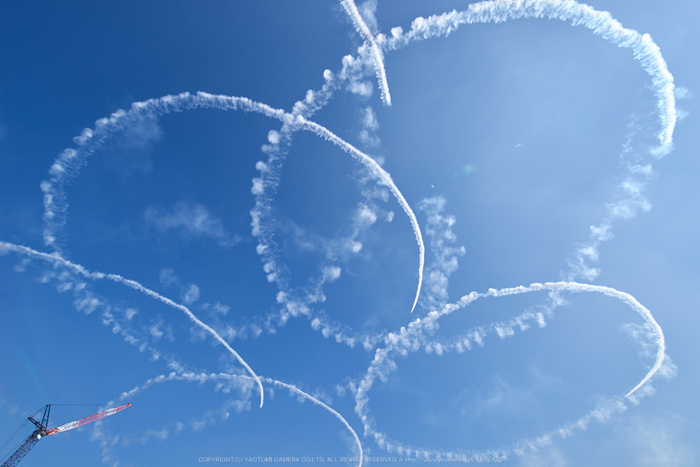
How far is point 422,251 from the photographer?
35125mm

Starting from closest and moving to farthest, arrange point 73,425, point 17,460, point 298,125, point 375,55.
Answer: point 375,55 < point 298,125 < point 17,460 < point 73,425

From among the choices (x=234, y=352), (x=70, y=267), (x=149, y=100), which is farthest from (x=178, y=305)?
(x=149, y=100)

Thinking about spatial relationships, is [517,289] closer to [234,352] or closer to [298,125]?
[298,125]

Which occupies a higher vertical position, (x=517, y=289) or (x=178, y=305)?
(x=178, y=305)

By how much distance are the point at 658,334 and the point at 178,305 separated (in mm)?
65551

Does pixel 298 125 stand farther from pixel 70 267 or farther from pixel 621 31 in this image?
pixel 70 267

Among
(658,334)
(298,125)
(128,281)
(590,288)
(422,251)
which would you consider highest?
(298,125)

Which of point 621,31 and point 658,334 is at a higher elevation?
point 621,31

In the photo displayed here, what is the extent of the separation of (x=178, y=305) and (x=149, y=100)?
88.8ft

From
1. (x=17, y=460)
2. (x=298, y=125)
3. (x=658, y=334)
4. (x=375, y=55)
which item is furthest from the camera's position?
(x=17, y=460)

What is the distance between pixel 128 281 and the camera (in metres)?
37.6

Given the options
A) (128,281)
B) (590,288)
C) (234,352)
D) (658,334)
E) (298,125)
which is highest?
(298,125)

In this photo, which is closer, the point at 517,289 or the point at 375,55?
the point at 375,55

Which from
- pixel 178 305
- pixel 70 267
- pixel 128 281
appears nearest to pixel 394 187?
pixel 178 305
